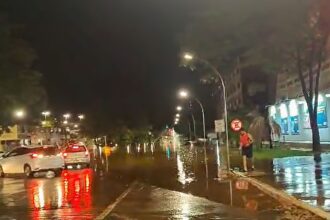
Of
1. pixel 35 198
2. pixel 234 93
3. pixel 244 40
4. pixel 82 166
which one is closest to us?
pixel 35 198

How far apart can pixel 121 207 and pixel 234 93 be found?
306 ft

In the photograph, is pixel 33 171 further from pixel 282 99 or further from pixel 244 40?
pixel 282 99

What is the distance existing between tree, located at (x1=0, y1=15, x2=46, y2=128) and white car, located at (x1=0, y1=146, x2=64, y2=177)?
29.5 ft

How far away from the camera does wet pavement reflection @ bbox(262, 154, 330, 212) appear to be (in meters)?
14.9

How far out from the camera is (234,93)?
10762 cm

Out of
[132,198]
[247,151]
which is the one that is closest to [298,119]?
[247,151]

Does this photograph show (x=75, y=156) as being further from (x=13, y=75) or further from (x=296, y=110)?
(x=296, y=110)

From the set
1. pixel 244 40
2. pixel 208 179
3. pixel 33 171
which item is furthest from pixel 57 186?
pixel 244 40

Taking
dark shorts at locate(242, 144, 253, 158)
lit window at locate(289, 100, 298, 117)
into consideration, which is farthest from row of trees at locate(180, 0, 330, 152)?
lit window at locate(289, 100, 298, 117)

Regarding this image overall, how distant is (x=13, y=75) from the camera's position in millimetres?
42156

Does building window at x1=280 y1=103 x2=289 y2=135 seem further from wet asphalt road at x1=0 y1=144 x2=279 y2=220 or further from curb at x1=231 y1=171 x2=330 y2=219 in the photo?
curb at x1=231 y1=171 x2=330 y2=219

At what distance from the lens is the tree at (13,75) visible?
40781 millimetres

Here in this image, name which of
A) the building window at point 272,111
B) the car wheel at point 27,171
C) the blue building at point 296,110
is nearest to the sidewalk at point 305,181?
the car wheel at point 27,171

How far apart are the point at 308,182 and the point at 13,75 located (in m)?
28.0
